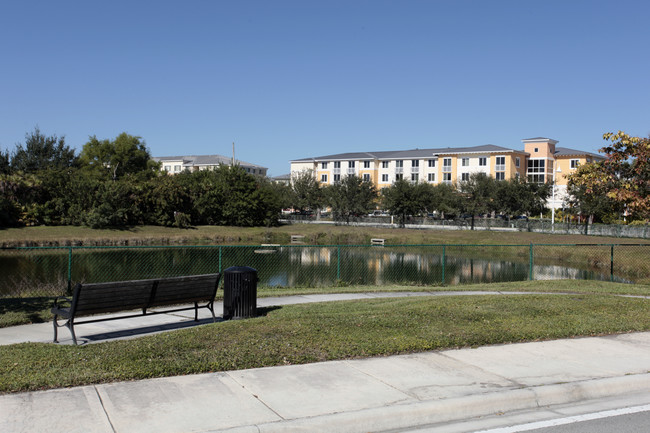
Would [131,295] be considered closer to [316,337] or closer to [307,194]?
[316,337]

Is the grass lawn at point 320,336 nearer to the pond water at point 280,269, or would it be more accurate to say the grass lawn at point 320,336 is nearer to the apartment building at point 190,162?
the pond water at point 280,269

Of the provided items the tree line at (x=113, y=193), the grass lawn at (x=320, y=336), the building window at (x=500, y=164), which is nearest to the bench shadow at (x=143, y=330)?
the grass lawn at (x=320, y=336)

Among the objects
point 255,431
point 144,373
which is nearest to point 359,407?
point 255,431

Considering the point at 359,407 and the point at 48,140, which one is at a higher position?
the point at 48,140

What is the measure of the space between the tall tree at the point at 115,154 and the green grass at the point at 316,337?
87.7 meters

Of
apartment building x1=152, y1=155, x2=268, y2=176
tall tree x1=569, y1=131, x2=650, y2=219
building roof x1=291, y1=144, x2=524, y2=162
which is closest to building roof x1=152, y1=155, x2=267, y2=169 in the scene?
apartment building x1=152, y1=155, x2=268, y2=176

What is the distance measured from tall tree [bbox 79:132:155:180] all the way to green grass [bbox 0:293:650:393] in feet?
288

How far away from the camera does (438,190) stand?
81250mm

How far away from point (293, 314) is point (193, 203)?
200ft

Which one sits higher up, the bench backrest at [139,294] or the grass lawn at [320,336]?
the bench backrest at [139,294]

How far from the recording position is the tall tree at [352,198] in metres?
84.9

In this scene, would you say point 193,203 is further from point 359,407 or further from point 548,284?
point 359,407

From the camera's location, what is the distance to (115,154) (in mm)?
93875

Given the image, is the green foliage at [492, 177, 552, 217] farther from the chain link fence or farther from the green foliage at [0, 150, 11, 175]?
the green foliage at [0, 150, 11, 175]
